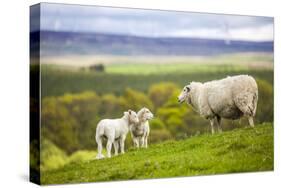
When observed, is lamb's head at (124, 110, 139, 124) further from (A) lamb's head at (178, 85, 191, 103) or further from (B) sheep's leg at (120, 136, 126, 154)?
(A) lamb's head at (178, 85, 191, 103)

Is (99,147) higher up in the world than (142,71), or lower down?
lower down

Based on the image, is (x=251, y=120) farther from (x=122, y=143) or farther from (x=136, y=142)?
(x=122, y=143)

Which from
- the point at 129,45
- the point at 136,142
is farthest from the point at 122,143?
the point at 129,45

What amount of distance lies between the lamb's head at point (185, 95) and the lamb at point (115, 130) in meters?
1.20

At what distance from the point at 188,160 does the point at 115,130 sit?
5.71 feet

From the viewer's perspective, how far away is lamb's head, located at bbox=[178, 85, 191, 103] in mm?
16500

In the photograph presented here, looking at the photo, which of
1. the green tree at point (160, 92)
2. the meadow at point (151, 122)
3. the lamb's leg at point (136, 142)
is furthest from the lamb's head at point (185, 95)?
the lamb's leg at point (136, 142)

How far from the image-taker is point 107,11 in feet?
50.7

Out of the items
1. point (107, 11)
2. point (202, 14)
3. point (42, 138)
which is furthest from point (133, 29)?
point (42, 138)

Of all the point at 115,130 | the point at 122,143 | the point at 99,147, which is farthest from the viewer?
the point at 122,143

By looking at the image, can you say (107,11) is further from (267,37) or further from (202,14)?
(267,37)

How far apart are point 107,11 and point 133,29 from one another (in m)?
0.76

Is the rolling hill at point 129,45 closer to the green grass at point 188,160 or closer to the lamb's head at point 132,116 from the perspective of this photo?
the lamb's head at point 132,116

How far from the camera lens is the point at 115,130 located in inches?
619
